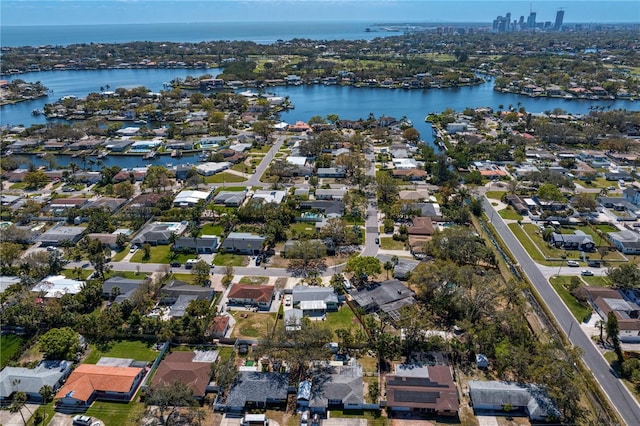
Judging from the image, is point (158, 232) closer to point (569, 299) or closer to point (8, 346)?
point (8, 346)

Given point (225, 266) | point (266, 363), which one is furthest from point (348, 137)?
point (266, 363)

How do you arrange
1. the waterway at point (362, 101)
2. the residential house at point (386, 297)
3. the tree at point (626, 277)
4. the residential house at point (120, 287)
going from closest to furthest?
the residential house at point (386, 297), the tree at point (626, 277), the residential house at point (120, 287), the waterway at point (362, 101)

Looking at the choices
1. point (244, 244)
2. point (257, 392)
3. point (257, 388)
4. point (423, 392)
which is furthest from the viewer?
point (244, 244)

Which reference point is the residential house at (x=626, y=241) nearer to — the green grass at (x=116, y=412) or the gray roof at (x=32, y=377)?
the green grass at (x=116, y=412)

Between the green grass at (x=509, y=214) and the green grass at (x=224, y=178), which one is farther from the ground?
the green grass at (x=224, y=178)

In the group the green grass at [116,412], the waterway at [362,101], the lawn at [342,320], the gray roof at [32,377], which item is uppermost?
the waterway at [362,101]

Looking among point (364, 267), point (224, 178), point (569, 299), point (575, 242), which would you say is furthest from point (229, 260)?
point (575, 242)

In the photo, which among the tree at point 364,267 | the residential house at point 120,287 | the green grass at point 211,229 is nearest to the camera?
the residential house at point 120,287

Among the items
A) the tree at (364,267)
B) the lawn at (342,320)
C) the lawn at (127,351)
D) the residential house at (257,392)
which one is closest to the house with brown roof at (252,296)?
the lawn at (342,320)
